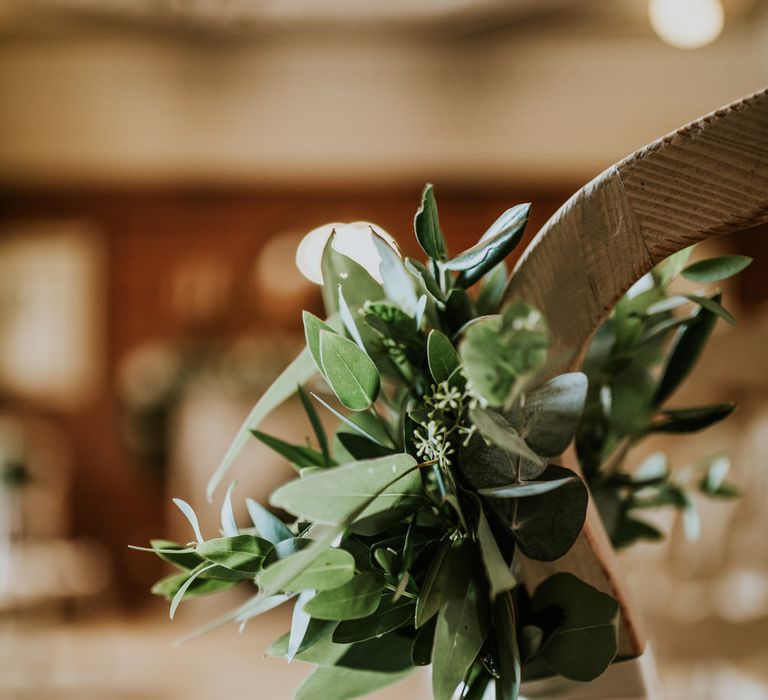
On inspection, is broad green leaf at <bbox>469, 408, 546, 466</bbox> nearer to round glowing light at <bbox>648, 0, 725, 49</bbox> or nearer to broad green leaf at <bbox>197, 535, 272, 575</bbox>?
broad green leaf at <bbox>197, 535, 272, 575</bbox>

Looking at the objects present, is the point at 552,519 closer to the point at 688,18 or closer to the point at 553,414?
the point at 553,414

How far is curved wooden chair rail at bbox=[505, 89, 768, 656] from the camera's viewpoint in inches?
11.3

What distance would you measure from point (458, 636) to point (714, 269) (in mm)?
233

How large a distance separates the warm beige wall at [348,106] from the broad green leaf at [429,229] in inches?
188

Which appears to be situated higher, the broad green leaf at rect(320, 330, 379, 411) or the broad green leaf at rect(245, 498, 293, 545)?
the broad green leaf at rect(320, 330, 379, 411)

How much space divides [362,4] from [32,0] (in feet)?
5.71

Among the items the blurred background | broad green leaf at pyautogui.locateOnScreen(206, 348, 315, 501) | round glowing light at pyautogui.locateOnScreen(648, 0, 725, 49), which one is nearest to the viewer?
broad green leaf at pyautogui.locateOnScreen(206, 348, 315, 501)

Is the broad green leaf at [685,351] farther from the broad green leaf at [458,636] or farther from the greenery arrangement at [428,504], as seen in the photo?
the broad green leaf at [458,636]

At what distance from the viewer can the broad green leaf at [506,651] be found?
0.29 meters

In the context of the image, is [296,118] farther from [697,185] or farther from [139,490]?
[697,185]

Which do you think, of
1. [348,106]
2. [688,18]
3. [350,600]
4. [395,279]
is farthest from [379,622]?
[348,106]

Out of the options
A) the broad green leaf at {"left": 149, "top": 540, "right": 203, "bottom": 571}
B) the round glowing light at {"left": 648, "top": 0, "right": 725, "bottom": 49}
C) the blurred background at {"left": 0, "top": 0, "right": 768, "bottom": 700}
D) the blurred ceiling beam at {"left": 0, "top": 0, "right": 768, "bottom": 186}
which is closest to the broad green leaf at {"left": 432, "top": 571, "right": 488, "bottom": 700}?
the broad green leaf at {"left": 149, "top": 540, "right": 203, "bottom": 571}

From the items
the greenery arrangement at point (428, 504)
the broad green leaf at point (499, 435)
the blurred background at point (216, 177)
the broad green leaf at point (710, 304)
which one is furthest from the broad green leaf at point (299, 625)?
the blurred background at point (216, 177)

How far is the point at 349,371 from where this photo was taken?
1.01 feet
